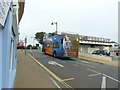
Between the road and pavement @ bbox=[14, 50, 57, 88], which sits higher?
pavement @ bbox=[14, 50, 57, 88]

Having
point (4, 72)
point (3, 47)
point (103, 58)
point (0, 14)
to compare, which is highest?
point (0, 14)

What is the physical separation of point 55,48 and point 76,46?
3522mm

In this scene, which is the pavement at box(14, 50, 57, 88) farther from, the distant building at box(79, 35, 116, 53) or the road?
the distant building at box(79, 35, 116, 53)

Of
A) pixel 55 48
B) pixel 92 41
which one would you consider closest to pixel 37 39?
pixel 92 41

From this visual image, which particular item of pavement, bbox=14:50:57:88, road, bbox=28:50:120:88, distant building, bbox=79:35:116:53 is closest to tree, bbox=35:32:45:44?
distant building, bbox=79:35:116:53

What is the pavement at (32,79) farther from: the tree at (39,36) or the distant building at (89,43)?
the tree at (39,36)

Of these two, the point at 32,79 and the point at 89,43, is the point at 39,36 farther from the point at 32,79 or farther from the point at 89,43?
the point at 32,79

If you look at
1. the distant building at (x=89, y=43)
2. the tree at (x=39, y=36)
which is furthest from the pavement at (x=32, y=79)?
the tree at (x=39, y=36)

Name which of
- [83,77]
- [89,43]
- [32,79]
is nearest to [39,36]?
[89,43]

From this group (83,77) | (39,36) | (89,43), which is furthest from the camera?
(39,36)

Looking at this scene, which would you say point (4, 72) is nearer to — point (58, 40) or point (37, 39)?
point (58, 40)

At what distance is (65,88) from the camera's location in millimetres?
6035

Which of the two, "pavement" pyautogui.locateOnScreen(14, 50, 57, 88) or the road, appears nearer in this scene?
"pavement" pyautogui.locateOnScreen(14, 50, 57, 88)

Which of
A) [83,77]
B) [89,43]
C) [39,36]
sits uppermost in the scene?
[39,36]
